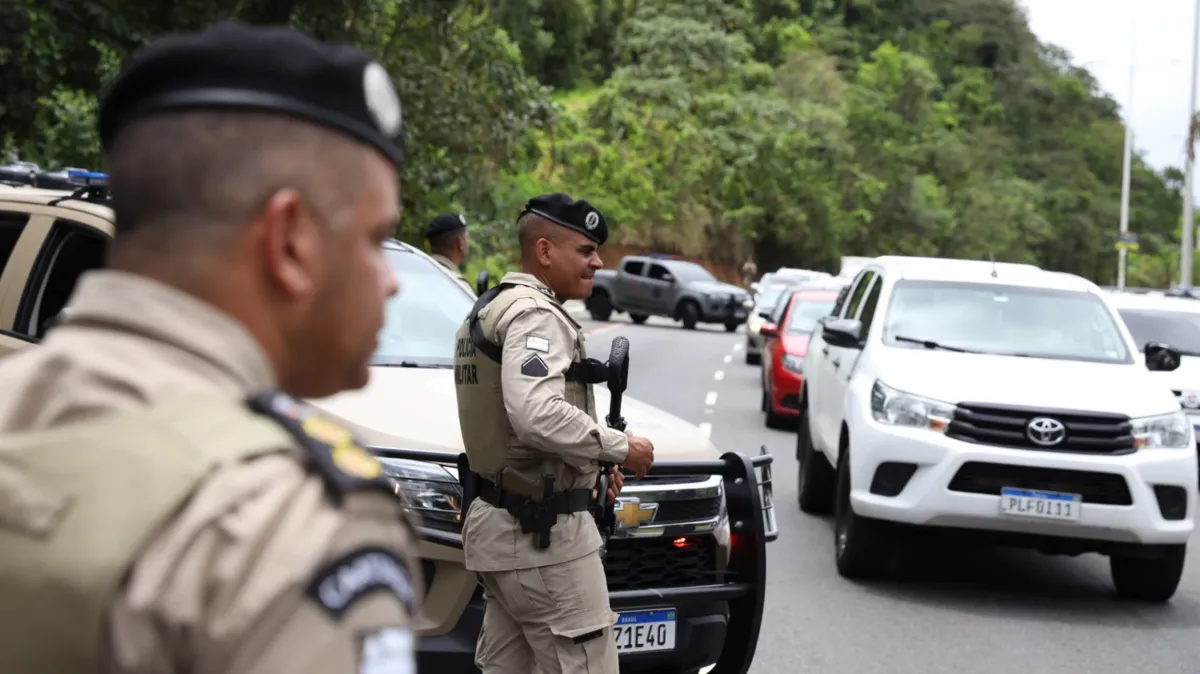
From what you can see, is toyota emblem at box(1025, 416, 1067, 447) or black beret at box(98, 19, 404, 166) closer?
black beret at box(98, 19, 404, 166)

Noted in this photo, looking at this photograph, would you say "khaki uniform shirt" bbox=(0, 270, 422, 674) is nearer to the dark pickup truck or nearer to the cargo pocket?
the cargo pocket

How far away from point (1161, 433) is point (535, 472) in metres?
5.01

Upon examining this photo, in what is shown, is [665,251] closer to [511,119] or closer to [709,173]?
[709,173]

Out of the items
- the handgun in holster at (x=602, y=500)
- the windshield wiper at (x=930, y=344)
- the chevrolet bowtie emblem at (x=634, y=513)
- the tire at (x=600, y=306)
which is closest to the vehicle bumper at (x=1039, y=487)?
the windshield wiper at (x=930, y=344)

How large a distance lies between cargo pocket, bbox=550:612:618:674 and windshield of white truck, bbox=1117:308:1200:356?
11.4 m

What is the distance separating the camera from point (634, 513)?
5.13 metres

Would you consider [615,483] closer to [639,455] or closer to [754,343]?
[639,455]

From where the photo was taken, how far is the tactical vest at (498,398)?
3863 millimetres

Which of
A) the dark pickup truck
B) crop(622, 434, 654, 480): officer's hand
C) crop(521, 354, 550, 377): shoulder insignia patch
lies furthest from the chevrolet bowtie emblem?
the dark pickup truck

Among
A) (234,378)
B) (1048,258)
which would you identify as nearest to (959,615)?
(234,378)

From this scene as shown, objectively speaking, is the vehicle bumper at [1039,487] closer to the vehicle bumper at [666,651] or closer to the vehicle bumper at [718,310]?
the vehicle bumper at [666,651]

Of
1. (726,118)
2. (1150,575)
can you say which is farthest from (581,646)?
(726,118)

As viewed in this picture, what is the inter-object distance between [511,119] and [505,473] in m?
18.1

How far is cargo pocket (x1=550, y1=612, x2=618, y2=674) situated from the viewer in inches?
149
